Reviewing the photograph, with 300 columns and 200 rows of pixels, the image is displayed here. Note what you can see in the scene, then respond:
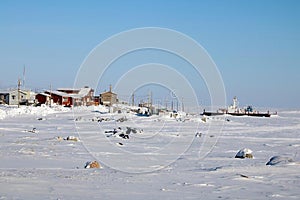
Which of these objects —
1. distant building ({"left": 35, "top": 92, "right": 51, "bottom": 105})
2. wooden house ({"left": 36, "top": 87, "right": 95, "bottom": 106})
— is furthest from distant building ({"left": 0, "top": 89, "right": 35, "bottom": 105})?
wooden house ({"left": 36, "top": 87, "right": 95, "bottom": 106})

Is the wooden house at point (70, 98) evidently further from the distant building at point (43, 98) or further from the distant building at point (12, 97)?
the distant building at point (12, 97)

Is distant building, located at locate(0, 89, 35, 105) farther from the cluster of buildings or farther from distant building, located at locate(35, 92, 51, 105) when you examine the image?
distant building, located at locate(35, 92, 51, 105)

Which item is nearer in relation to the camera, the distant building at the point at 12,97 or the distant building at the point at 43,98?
the distant building at the point at 12,97

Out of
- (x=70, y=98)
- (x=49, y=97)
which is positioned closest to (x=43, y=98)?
(x=49, y=97)

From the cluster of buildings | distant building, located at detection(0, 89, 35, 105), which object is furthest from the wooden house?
distant building, located at detection(0, 89, 35, 105)

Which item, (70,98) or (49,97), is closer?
(49,97)

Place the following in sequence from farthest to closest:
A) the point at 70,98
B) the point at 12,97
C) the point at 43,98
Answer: the point at 70,98, the point at 43,98, the point at 12,97

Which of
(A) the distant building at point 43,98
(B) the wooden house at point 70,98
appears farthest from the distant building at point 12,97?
(B) the wooden house at point 70,98

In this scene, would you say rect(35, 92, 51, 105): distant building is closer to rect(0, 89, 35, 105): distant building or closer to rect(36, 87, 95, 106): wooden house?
rect(36, 87, 95, 106): wooden house

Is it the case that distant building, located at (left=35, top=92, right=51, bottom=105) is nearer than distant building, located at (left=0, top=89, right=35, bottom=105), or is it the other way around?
distant building, located at (left=0, top=89, right=35, bottom=105)

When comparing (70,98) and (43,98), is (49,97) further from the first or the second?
(70,98)

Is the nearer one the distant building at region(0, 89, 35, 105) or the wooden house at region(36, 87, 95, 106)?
the distant building at region(0, 89, 35, 105)

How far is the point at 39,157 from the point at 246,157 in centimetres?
839

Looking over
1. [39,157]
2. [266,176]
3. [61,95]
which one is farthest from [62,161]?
[61,95]
